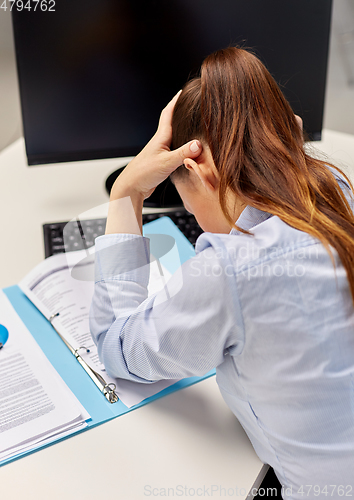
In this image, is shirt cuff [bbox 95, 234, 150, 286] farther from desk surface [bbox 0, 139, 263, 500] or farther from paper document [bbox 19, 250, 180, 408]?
desk surface [bbox 0, 139, 263, 500]

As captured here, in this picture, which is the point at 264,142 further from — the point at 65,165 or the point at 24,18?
the point at 65,165

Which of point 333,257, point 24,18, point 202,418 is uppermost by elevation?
point 24,18

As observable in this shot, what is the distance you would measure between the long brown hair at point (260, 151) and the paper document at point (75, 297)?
169mm

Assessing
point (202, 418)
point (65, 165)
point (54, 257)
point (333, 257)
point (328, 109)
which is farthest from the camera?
point (328, 109)

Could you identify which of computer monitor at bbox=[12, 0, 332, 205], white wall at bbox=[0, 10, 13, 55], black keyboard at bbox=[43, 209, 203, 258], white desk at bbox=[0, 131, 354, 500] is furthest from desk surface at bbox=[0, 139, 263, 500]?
white wall at bbox=[0, 10, 13, 55]

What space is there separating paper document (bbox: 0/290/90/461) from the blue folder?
0.01 metres

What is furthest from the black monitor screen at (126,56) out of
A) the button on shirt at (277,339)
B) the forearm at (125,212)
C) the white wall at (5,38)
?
the button on shirt at (277,339)

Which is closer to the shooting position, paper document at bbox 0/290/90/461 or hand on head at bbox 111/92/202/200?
paper document at bbox 0/290/90/461

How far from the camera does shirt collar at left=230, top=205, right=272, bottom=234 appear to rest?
557mm

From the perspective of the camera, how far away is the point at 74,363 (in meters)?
0.64

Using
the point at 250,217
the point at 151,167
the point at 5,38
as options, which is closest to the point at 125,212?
the point at 151,167

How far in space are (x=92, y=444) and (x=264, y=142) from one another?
0.43m

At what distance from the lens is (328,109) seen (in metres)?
1.44

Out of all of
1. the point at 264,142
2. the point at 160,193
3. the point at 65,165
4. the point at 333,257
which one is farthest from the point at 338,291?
the point at 65,165
